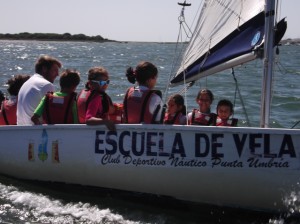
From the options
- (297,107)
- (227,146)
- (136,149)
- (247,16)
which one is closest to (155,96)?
(136,149)

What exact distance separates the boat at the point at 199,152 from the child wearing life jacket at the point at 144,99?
0.20m

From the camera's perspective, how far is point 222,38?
518cm

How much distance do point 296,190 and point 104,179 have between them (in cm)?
181

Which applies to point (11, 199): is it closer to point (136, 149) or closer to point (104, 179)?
point (104, 179)

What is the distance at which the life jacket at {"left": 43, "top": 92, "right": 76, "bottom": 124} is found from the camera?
5.20 metres

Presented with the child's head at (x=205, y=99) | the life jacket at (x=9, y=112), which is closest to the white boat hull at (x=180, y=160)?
the life jacket at (x=9, y=112)

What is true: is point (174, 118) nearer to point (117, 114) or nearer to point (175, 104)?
point (175, 104)

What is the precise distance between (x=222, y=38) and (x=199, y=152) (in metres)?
1.28

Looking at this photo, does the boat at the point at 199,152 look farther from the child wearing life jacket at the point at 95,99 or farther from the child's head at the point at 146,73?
the child's head at the point at 146,73

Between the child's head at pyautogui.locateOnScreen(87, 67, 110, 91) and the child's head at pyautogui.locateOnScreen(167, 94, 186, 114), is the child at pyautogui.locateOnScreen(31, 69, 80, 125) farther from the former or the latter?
the child's head at pyautogui.locateOnScreen(167, 94, 186, 114)

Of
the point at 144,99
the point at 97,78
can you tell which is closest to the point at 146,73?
the point at 144,99

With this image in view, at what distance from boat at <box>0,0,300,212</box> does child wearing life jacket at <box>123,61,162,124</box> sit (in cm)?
20

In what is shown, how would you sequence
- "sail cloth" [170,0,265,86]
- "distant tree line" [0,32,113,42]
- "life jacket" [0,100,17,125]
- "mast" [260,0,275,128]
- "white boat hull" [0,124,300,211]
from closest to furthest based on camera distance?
"white boat hull" [0,124,300,211] → "mast" [260,0,275,128] → "sail cloth" [170,0,265,86] → "life jacket" [0,100,17,125] → "distant tree line" [0,32,113,42]

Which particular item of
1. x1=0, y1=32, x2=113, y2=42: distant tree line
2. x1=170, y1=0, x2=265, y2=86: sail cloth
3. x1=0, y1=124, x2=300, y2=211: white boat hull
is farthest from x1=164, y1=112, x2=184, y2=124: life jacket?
x1=0, y1=32, x2=113, y2=42: distant tree line
